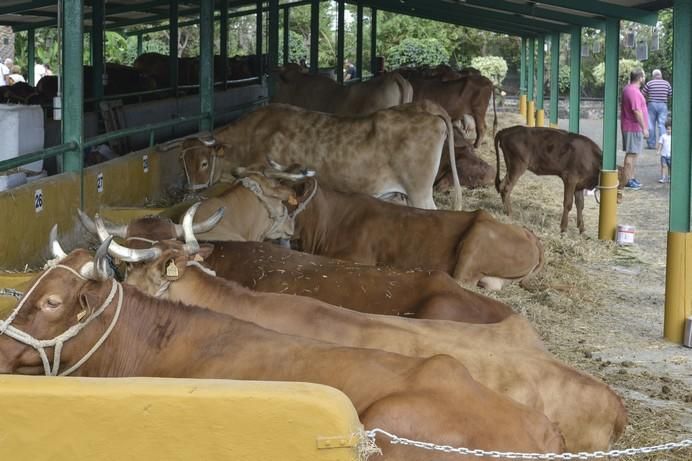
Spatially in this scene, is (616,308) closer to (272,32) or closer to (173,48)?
(173,48)

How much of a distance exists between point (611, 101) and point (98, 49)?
7.49 m

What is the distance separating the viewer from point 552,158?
54.7ft

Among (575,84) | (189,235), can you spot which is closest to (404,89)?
(575,84)

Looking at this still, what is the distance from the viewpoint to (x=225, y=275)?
750 centimetres

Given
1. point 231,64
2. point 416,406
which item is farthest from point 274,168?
point 231,64

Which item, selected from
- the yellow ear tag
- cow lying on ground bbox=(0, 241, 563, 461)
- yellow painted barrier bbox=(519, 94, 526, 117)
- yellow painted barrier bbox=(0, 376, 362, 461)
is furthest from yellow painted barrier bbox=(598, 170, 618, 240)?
yellow painted barrier bbox=(519, 94, 526, 117)

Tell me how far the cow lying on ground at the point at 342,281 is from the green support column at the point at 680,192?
10.8ft

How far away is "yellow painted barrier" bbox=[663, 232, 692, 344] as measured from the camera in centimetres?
962

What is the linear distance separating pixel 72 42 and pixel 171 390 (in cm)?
604

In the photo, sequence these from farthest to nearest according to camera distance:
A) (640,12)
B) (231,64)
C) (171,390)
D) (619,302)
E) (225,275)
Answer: (231,64)
(640,12)
(619,302)
(225,275)
(171,390)

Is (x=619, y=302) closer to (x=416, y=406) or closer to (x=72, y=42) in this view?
(x=72, y=42)

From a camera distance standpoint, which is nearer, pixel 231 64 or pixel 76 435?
pixel 76 435

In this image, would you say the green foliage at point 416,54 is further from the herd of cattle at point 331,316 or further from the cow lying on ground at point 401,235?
the herd of cattle at point 331,316

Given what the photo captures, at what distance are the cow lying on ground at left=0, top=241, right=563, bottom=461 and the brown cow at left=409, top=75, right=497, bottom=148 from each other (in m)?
19.6
